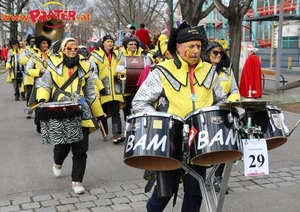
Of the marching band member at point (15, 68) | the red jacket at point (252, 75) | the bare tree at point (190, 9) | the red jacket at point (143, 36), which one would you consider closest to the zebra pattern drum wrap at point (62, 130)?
the red jacket at point (252, 75)

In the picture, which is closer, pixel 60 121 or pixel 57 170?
pixel 60 121

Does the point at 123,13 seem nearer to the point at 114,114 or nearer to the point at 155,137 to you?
the point at 114,114

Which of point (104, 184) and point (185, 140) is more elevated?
point (185, 140)

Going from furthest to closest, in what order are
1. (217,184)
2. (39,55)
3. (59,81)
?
(39,55)
(59,81)
(217,184)

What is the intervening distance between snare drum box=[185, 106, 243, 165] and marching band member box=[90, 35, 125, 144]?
479 cm

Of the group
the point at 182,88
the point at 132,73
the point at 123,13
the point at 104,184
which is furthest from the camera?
the point at 123,13

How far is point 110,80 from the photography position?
320 inches

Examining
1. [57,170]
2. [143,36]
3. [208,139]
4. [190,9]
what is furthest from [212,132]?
[190,9]

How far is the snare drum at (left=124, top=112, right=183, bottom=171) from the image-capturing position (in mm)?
3182

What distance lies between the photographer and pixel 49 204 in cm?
500

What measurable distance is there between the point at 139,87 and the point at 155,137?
239 cm

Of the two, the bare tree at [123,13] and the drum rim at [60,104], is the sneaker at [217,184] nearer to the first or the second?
the drum rim at [60,104]

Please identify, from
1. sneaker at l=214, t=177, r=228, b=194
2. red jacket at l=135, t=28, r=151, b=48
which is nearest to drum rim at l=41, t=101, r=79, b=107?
sneaker at l=214, t=177, r=228, b=194

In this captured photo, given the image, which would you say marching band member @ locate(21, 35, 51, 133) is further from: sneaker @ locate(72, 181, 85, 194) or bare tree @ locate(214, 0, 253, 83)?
bare tree @ locate(214, 0, 253, 83)
